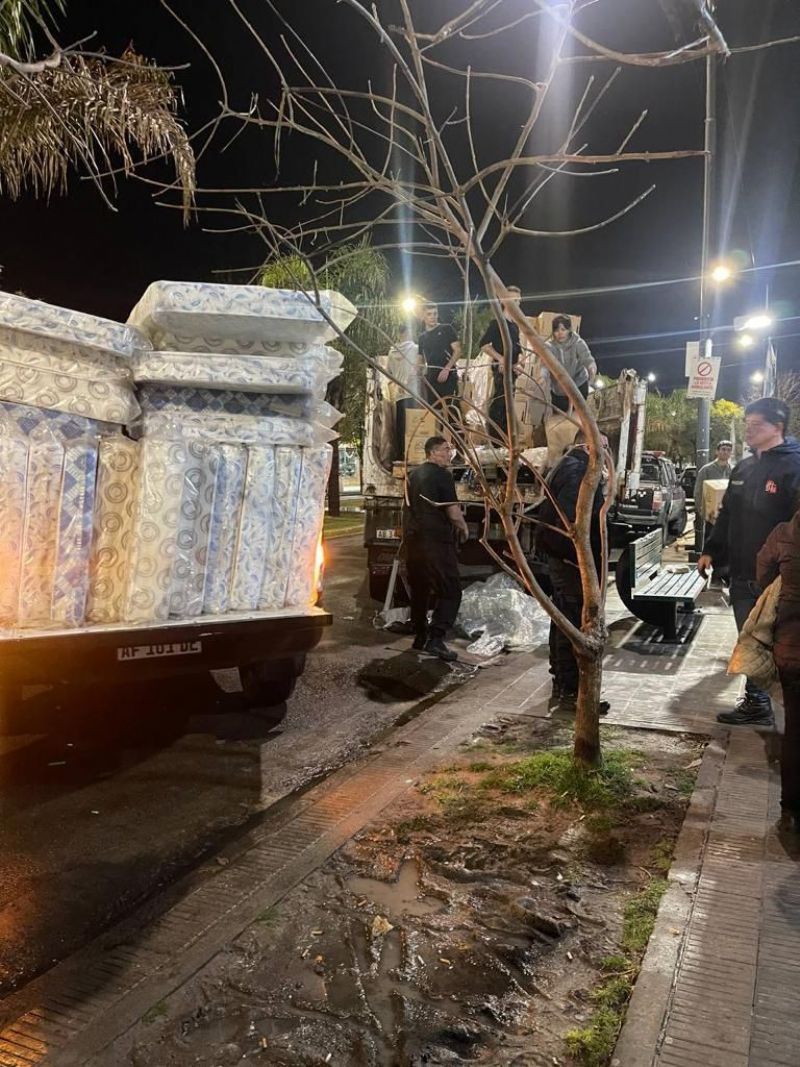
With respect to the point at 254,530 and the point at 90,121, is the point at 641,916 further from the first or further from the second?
the point at 90,121

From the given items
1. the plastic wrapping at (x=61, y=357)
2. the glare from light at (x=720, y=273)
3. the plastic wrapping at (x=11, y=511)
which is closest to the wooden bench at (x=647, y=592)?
the plastic wrapping at (x=61, y=357)

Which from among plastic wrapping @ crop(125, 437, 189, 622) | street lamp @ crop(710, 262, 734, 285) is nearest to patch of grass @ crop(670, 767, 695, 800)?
plastic wrapping @ crop(125, 437, 189, 622)

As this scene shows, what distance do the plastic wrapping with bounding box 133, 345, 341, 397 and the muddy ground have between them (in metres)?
2.49

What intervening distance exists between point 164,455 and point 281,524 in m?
0.83

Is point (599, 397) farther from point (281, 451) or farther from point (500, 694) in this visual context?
point (281, 451)

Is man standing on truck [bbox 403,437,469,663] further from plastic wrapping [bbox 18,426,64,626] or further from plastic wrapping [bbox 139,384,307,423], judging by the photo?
plastic wrapping [bbox 18,426,64,626]

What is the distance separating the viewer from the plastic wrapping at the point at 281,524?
4871 millimetres

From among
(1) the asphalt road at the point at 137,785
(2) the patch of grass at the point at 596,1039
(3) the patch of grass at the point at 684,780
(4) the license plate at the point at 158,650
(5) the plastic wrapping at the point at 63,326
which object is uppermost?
(5) the plastic wrapping at the point at 63,326

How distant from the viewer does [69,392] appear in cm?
430

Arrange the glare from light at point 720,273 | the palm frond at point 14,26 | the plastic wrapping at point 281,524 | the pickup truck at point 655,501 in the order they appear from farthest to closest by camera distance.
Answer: the glare from light at point 720,273 → the pickup truck at point 655,501 → the palm frond at point 14,26 → the plastic wrapping at point 281,524

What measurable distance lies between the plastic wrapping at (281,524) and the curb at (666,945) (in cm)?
263

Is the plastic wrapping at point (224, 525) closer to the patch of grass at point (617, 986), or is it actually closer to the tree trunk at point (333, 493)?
the patch of grass at point (617, 986)

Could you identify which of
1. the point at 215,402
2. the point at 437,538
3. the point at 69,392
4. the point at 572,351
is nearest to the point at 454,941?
the point at 215,402

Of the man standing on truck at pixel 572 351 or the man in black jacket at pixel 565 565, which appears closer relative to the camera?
the man in black jacket at pixel 565 565
